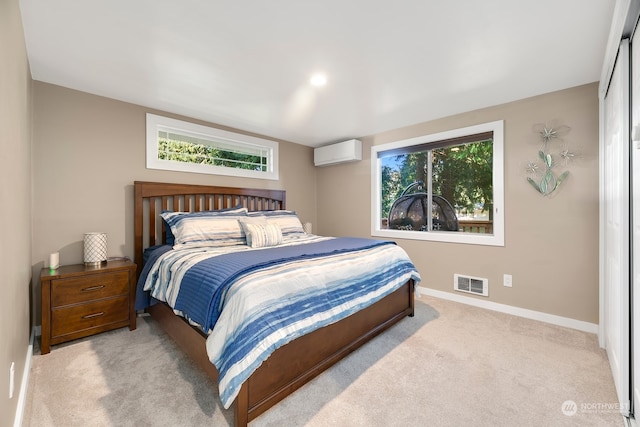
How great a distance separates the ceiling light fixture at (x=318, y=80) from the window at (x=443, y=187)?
169 cm

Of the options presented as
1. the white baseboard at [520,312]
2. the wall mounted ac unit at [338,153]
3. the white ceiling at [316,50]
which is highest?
the white ceiling at [316,50]

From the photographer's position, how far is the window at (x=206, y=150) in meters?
3.16

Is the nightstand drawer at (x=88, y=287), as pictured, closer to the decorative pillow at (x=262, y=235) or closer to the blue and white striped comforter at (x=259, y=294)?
the blue and white striped comforter at (x=259, y=294)

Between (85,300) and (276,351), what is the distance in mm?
1843

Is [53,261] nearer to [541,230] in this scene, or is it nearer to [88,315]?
[88,315]

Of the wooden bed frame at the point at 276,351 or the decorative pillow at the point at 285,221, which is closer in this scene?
the wooden bed frame at the point at 276,351

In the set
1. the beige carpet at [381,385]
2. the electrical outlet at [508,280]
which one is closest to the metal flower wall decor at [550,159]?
the electrical outlet at [508,280]

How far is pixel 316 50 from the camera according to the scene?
2018 mm

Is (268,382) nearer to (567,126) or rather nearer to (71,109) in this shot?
(71,109)

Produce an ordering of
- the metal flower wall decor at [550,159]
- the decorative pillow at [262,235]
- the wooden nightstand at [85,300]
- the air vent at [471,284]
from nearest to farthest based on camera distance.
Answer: the wooden nightstand at [85,300]
the metal flower wall decor at [550,159]
the decorative pillow at [262,235]
the air vent at [471,284]

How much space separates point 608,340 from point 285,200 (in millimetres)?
3700

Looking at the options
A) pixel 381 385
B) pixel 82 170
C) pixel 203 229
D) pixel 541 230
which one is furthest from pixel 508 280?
pixel 82 170

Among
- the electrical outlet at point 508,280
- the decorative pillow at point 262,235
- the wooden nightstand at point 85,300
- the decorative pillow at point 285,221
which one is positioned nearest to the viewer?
the wooden nightstand at point 85,300

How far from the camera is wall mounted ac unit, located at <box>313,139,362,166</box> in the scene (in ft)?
13.7
